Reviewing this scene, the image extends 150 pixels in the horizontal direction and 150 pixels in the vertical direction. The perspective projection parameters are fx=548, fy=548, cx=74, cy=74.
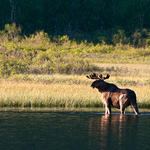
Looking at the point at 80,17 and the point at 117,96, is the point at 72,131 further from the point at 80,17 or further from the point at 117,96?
the point at 80,17

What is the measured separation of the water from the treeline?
4894 centimetres

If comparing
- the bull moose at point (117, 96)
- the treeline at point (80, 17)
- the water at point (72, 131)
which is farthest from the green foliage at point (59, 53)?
the water at point (72, 131)

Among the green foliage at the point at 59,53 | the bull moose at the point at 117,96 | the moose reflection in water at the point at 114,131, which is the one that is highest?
the green foliage at the point at 59,53

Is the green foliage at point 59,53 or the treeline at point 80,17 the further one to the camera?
the treeline at point 80,17

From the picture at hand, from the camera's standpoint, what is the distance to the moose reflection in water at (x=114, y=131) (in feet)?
39.8

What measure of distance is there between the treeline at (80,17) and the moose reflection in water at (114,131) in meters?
49.3

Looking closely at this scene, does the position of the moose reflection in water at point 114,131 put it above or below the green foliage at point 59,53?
below

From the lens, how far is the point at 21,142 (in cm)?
1209

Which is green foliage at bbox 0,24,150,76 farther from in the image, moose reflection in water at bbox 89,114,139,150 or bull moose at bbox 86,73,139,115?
moose reflection in water at bbox 89,114,139,150

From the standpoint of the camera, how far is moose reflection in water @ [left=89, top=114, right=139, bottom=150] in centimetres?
1212

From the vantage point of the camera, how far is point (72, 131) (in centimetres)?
1387

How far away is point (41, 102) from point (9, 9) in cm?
5091

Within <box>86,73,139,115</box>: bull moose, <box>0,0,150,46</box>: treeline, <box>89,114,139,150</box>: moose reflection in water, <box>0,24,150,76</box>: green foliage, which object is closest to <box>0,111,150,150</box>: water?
<box>89,114,139,150</box>: moose reflection in water

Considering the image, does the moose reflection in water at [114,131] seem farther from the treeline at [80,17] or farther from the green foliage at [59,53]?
the treeline at [80,17]
